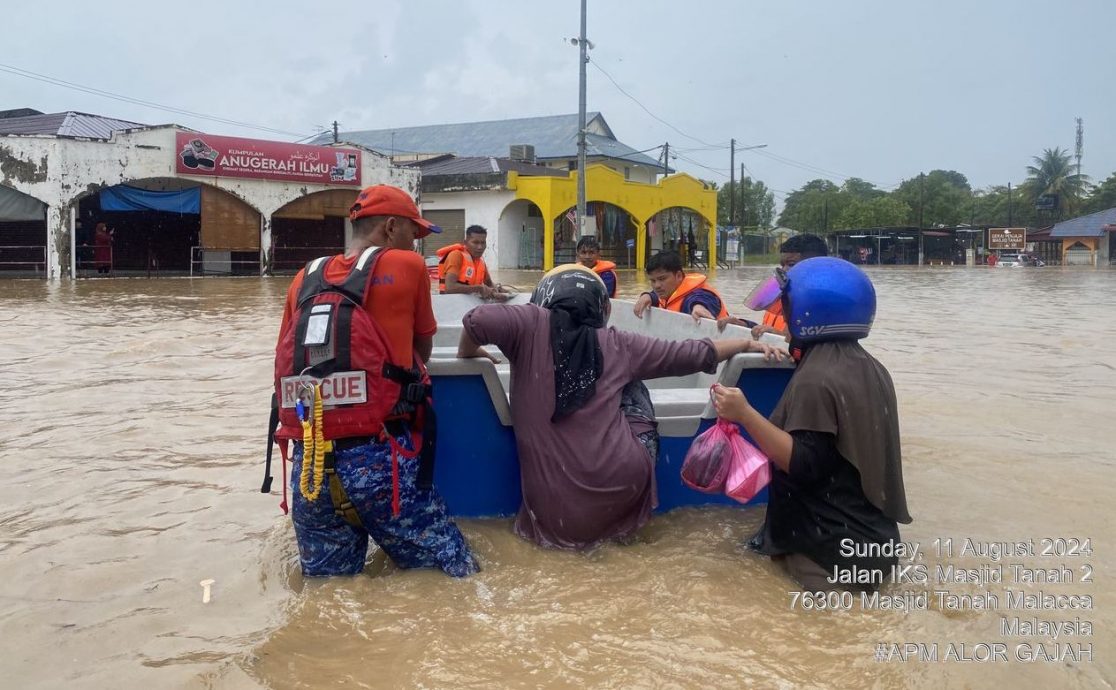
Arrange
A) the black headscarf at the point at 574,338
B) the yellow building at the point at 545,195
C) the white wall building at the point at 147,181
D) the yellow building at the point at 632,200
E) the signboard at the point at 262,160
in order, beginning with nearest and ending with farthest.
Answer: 1. the black headscarf at the point at 574,338
2. the white wall building at the point at 147,181
3. the signboard at the point at 262,160
4. the yellow building at the point at 632,200
5. the yellow building at the point at 545,195

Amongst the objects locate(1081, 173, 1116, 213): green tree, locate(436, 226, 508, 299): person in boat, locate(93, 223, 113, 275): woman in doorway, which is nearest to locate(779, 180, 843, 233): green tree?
locate(1081, 173, 1116, 213): green tree

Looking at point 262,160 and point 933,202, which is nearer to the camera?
point 262,160

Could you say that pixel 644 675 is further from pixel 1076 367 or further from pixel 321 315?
pixel 1076 367

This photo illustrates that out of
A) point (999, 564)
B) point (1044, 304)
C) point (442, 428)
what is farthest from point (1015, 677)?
point (1044, 304)

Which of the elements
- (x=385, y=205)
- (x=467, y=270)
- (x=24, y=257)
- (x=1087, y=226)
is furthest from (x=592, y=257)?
(x=1087, y=226)

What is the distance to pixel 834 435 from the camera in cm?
312

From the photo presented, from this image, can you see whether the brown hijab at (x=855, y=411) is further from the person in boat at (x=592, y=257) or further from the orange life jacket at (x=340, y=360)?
the person in boat at (x=592, y=257)

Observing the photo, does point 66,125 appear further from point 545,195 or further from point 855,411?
point 855,411

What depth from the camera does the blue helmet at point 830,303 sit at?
3174mm

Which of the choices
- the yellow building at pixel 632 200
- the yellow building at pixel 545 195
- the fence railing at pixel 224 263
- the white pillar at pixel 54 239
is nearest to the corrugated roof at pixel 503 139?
the yellow building at pixel 545 195

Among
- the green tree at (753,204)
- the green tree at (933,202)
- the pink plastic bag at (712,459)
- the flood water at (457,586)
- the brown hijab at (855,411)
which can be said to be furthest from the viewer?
the green tree at (753,204)

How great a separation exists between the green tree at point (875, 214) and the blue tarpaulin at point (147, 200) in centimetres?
4680

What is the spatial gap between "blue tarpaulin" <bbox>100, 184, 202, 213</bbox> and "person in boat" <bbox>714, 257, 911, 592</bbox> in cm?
2431

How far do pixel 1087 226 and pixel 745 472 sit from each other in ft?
180
